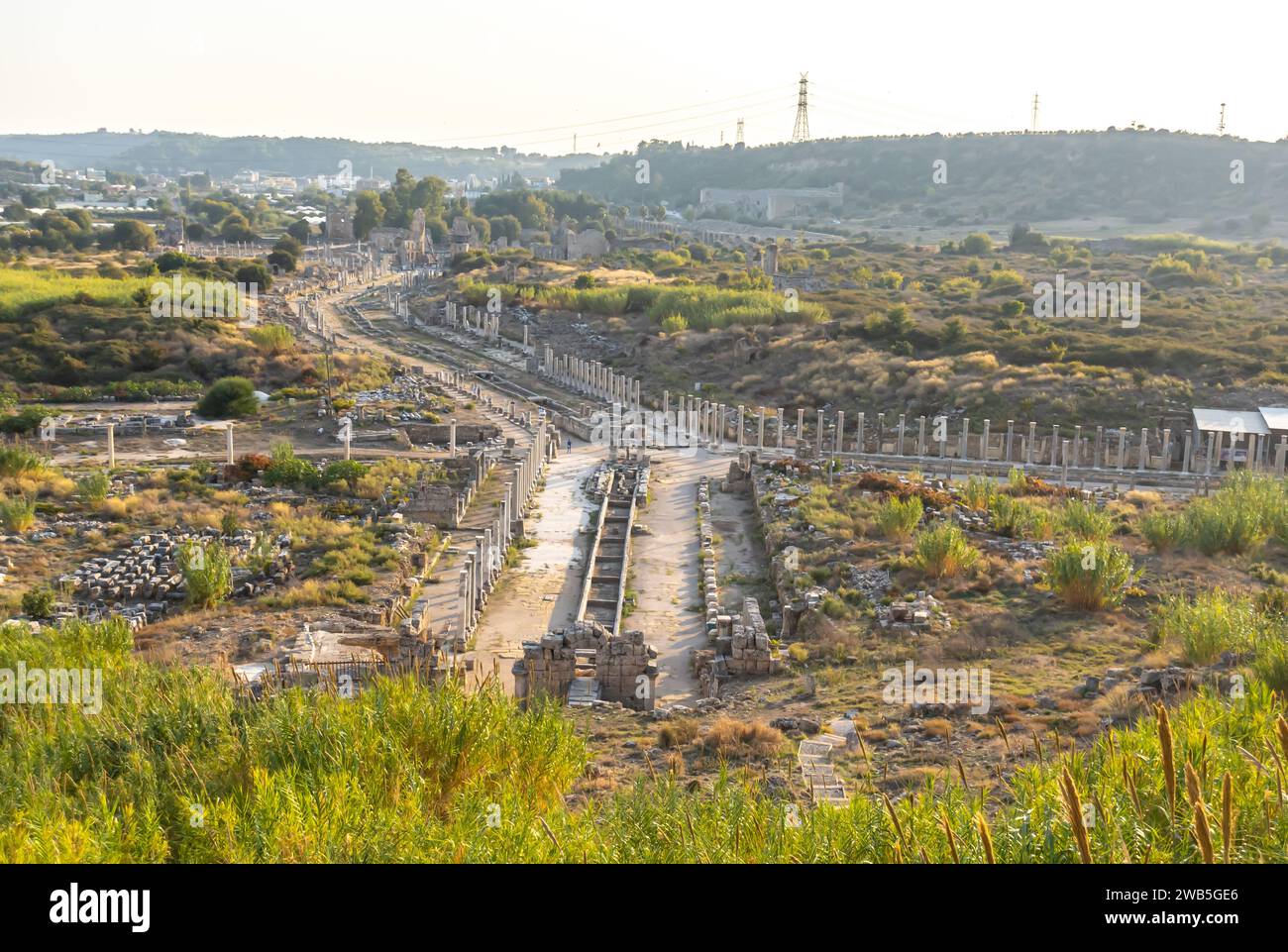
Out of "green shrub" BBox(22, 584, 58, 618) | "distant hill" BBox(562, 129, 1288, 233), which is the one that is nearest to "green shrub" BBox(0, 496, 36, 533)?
"green shrub" BBox(22, 584, 58, 618)

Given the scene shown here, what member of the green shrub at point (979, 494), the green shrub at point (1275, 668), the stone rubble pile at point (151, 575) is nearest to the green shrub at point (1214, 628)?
the green shrub at point (1275, 668)

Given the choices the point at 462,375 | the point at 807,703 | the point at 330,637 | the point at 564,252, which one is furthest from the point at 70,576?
the point at 564,252

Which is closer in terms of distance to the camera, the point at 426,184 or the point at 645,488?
the point at 645,488

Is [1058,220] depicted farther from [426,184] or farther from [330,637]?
[330,637]

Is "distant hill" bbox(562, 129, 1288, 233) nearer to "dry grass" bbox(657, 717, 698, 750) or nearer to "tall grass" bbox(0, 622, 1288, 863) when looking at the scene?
"dry grass" bbox(657, 717, 698, 750)

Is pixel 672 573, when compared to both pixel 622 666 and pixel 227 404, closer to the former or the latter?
pixel 622 666
